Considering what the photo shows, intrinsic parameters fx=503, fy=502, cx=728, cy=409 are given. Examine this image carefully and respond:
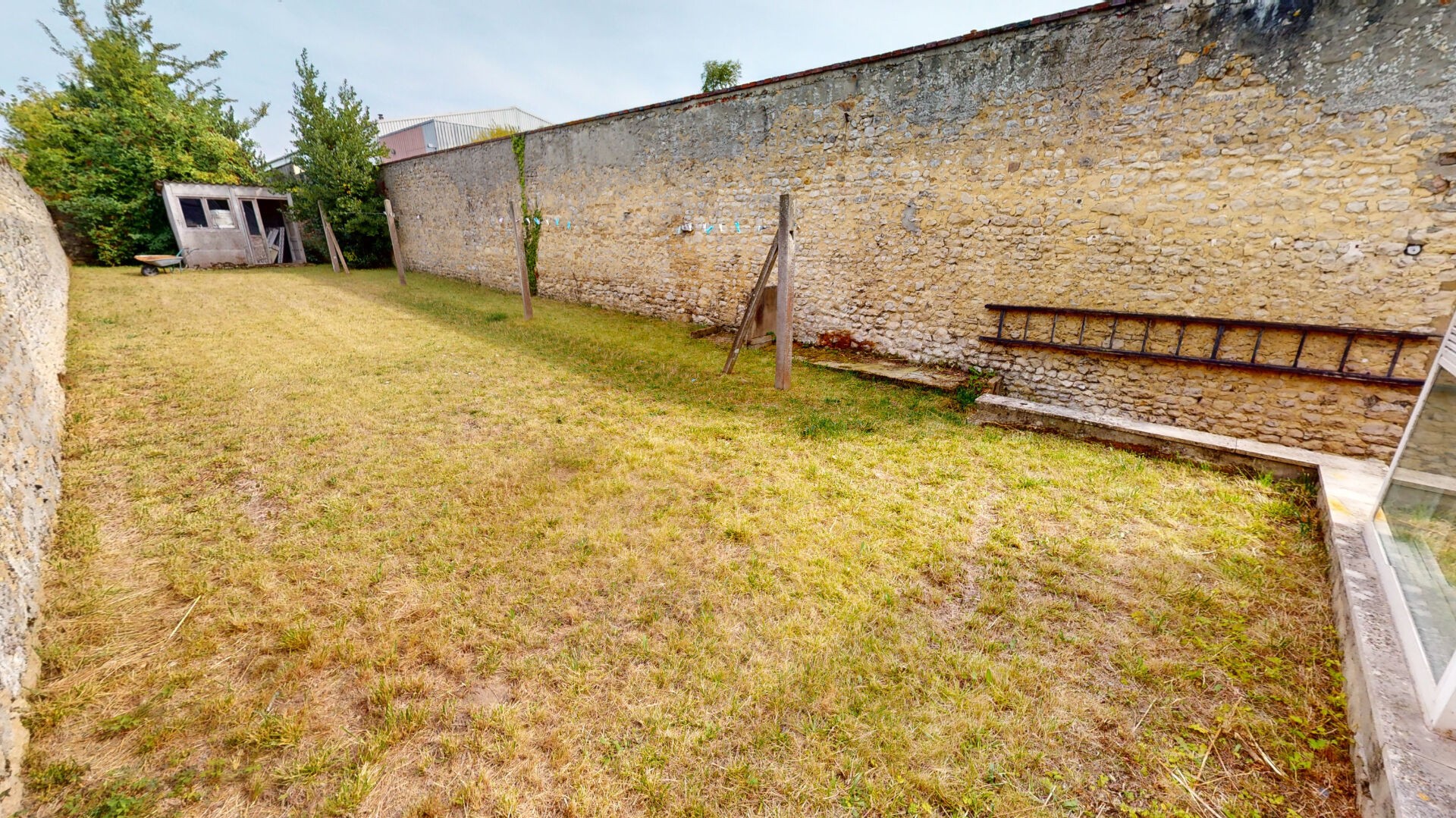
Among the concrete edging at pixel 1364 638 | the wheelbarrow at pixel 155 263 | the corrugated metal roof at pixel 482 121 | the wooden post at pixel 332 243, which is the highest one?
the corrugated metal roof at pixel 482 121

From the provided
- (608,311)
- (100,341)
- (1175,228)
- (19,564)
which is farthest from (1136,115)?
(100,341)

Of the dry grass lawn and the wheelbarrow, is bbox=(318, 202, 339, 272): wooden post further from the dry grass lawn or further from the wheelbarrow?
the dry grass lawn

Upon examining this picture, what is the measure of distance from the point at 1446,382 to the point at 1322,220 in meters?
2.70

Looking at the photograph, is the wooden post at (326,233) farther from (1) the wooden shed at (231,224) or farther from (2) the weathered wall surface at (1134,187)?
(2) the weathered wall surface at (1134,187)

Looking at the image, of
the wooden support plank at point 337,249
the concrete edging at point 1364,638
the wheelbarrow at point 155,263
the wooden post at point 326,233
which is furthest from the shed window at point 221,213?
the concrete edging at point 1364,638

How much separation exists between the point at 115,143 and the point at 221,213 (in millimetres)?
2609

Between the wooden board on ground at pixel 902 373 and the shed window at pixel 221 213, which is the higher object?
the shed window at pixel 221 213

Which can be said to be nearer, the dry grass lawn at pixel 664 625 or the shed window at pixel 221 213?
the dry grass lawn at pixel 664 625

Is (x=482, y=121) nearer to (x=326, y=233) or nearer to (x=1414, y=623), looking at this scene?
(x=326, y=233)

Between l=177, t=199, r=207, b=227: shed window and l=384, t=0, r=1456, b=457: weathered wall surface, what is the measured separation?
16.9m

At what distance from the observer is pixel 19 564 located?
2.24m

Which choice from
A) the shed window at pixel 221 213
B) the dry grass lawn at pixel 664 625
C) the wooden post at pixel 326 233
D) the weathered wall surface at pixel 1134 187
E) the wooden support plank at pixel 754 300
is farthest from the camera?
the shed window at pixel 221 213

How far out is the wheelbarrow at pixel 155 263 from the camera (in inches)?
523

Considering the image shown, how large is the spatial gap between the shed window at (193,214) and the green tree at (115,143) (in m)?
0.71
